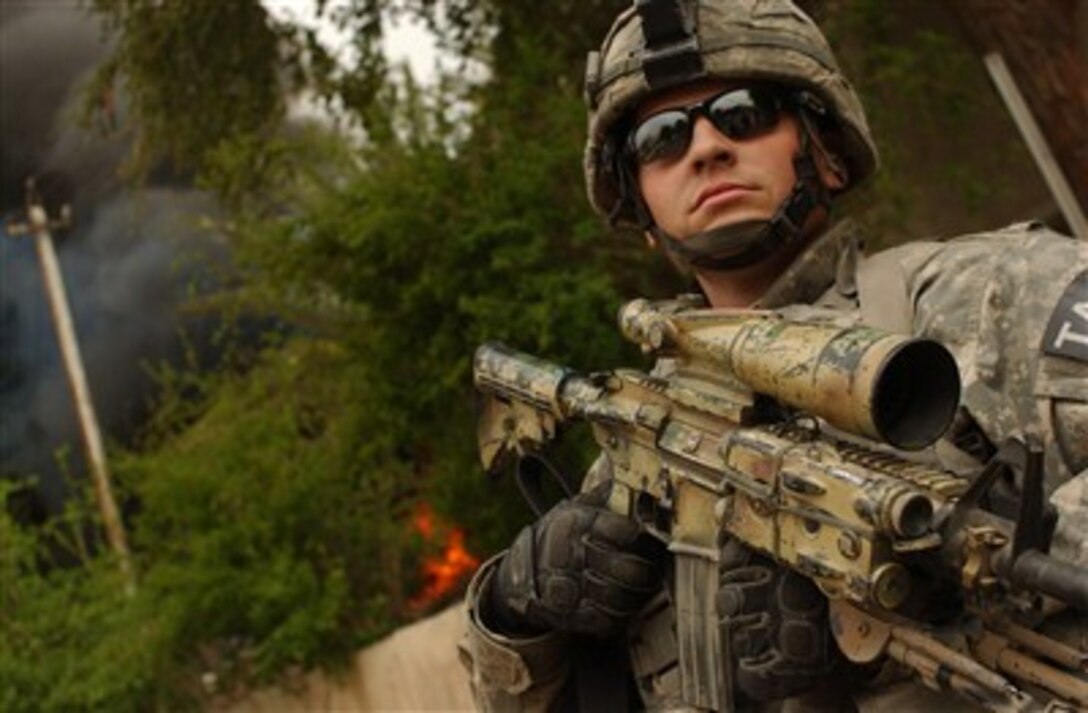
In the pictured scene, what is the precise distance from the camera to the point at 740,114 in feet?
7.20

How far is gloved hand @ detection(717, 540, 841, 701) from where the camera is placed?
1849mm

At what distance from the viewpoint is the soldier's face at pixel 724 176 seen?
2.17 m

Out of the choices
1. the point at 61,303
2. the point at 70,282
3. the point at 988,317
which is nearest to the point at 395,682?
the point at 988,317

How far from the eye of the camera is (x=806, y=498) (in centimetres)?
175

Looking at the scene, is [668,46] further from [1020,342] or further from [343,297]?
[343,297]

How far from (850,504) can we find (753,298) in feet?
2.27

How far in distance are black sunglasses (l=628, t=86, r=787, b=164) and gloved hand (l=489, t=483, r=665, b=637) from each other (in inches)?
22.1

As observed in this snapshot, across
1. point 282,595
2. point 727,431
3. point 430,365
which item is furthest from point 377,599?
point 727,431

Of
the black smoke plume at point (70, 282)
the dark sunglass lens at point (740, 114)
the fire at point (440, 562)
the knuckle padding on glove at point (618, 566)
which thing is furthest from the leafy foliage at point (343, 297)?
the dark sunglass lens at point (740, 114)

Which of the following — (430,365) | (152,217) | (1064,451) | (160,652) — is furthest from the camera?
(152,217)

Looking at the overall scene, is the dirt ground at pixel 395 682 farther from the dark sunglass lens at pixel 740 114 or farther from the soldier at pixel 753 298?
the dark sunglass lens at pixel 740 114

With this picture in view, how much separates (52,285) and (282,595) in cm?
855

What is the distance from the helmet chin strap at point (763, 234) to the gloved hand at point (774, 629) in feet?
1.58

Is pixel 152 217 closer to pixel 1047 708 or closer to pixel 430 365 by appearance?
pixel 430 365
